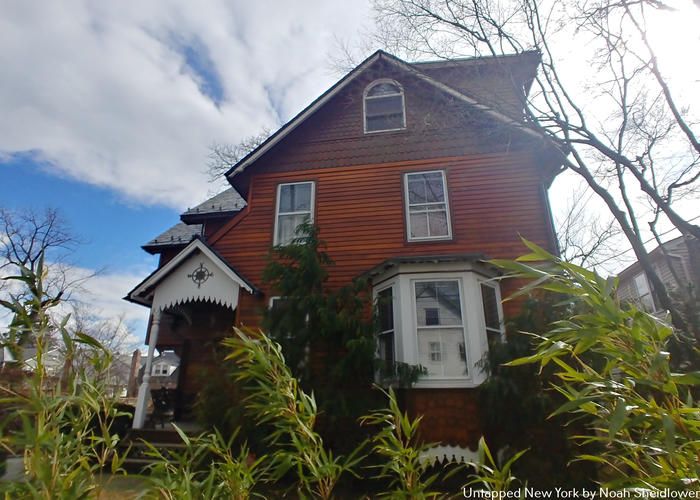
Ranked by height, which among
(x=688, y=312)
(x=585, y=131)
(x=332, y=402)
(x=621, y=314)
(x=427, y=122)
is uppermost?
(x=427, y=122)

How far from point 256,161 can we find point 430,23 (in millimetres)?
5812

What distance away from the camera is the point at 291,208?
32.1 feet

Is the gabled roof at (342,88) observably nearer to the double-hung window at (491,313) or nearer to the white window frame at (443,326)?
the double-hung window at (491,313)

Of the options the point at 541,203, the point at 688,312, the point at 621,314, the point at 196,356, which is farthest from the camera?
the point at 196,356

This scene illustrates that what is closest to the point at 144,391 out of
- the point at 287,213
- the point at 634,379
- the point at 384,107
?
the point at 287,213

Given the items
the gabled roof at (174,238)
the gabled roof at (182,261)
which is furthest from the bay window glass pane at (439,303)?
the gabled roof at (174,238)

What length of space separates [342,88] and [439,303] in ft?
21.8

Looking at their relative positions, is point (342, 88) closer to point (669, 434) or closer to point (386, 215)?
point (386, 215)

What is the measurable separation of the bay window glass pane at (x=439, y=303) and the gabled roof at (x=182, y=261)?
368 centimetres

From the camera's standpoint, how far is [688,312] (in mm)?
7832

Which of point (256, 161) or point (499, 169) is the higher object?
point (256, 161)

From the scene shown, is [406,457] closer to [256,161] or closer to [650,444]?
[650,444]

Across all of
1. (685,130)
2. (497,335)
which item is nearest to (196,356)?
(497,335)

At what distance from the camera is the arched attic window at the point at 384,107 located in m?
10.2
